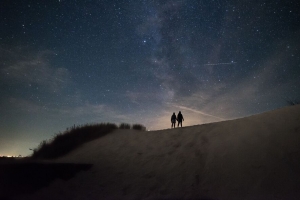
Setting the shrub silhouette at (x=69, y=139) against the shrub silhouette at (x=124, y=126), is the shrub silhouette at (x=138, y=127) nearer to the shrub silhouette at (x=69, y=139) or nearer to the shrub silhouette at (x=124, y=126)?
the shrub silhouette at (x=124, y=126)

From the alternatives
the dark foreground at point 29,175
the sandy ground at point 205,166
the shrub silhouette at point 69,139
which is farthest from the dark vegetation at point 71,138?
the dark foreground at point 29,175

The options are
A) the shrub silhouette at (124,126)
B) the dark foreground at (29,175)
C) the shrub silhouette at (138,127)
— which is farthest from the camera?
the shrub silhouette at (124,126)

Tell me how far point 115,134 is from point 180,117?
6.28m

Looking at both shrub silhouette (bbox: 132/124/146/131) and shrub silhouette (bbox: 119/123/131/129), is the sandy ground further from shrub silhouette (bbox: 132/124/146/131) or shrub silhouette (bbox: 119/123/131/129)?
shrub silhouette (bbox: 119/123/131/129)

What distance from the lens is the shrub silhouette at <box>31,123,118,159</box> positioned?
13852 millimetres

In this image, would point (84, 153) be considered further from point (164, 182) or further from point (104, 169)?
point (164, 182)

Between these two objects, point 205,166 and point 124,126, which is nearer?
point 205,166

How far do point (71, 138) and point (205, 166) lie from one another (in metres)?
11.0

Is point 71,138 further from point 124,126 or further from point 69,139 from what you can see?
point 124,126

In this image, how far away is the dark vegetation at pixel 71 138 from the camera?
1386 centimetres

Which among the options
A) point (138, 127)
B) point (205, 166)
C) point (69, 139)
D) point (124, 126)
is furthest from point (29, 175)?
point (138, 127)

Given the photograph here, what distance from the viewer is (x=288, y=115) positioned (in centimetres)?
1051

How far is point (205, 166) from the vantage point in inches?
339

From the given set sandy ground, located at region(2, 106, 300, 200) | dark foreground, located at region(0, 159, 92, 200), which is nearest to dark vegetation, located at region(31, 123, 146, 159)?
sandy ground, located at region(2, 106, 300, 200)
